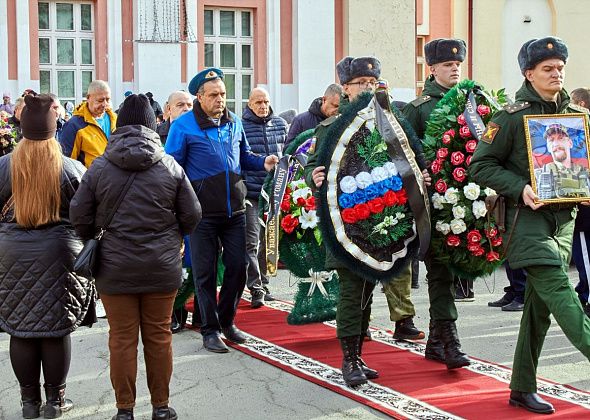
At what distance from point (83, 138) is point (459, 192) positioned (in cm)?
373

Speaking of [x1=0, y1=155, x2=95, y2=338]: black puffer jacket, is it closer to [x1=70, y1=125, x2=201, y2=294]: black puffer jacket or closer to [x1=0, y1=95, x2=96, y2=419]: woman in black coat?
[x1=0, y1=95, x2=96, y2=419]: woman in black coat

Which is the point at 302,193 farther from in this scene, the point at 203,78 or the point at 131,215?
the point at 131,215

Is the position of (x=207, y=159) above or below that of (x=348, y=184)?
above

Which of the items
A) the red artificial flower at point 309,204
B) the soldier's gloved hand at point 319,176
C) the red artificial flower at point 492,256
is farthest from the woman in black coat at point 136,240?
the red artificial flower at point 309,204

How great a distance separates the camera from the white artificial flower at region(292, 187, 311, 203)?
8.48 meters

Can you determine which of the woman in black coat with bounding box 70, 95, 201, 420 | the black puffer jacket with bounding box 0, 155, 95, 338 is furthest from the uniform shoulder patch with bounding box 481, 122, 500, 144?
the black puffer jacket with bounding box 0, 155, 95, 338

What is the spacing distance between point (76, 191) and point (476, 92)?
2.63 m

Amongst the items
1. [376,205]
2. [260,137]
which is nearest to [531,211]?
[376,205]

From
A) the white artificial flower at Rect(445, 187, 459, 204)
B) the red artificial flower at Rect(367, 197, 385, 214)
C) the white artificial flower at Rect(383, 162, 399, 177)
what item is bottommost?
the red artificial flower at Rect(367, 197, 385, 214)

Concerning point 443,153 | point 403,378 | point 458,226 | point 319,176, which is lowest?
point 403,378

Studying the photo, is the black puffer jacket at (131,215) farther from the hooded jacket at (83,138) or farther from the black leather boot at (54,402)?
the hooded jacket at (83,138)

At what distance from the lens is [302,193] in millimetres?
8500

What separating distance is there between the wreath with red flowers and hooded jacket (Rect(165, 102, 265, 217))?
5.71ft

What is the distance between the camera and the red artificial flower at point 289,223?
28.0ft
